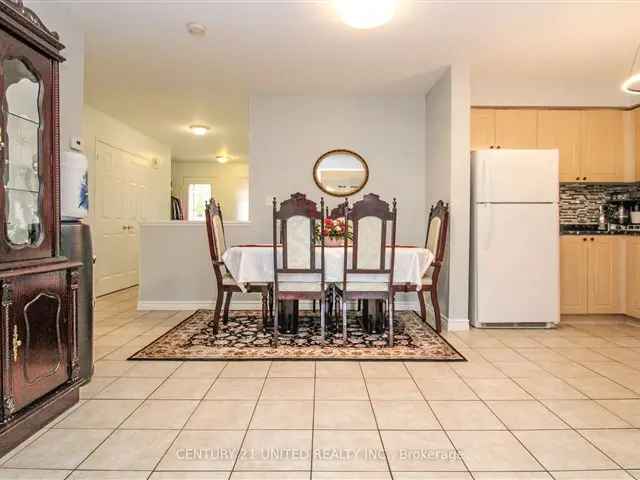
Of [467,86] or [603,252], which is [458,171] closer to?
[467,86]

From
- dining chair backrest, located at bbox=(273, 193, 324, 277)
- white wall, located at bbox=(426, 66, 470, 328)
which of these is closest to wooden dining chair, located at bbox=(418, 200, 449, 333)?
white wall, located at bbox=(426, 66, 470, 328)

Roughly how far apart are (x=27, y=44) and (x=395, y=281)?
2.72 meters

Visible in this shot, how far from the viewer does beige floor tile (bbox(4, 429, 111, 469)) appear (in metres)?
1.63

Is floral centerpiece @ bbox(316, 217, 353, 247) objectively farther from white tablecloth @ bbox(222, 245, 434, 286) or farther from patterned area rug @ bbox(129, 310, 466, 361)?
patterned area rug @ bbox(129, 310, 466, 361)

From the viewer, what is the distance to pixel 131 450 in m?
1.73

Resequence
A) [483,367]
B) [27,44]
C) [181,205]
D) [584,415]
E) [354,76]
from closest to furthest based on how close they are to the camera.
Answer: [27,44] → [584,415] → [483,367] → [354,76] → [181,205]

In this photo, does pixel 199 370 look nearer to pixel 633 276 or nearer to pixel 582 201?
pixel 633 276

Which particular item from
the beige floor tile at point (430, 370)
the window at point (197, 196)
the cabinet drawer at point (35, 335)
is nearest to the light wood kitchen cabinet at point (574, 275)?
the beige floor tile at point (430, 370)

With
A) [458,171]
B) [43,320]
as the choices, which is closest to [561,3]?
[458,171]

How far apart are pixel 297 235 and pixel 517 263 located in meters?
2.05

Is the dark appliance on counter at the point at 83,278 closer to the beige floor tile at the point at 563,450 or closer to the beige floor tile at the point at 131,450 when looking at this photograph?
the beige floor tile at the point at 131,450

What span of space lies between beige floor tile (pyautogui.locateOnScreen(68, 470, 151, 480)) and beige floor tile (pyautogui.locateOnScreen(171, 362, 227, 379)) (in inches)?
41.2

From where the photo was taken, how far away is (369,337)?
358cm

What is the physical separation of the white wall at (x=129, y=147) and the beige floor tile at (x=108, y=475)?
14.6 ft
